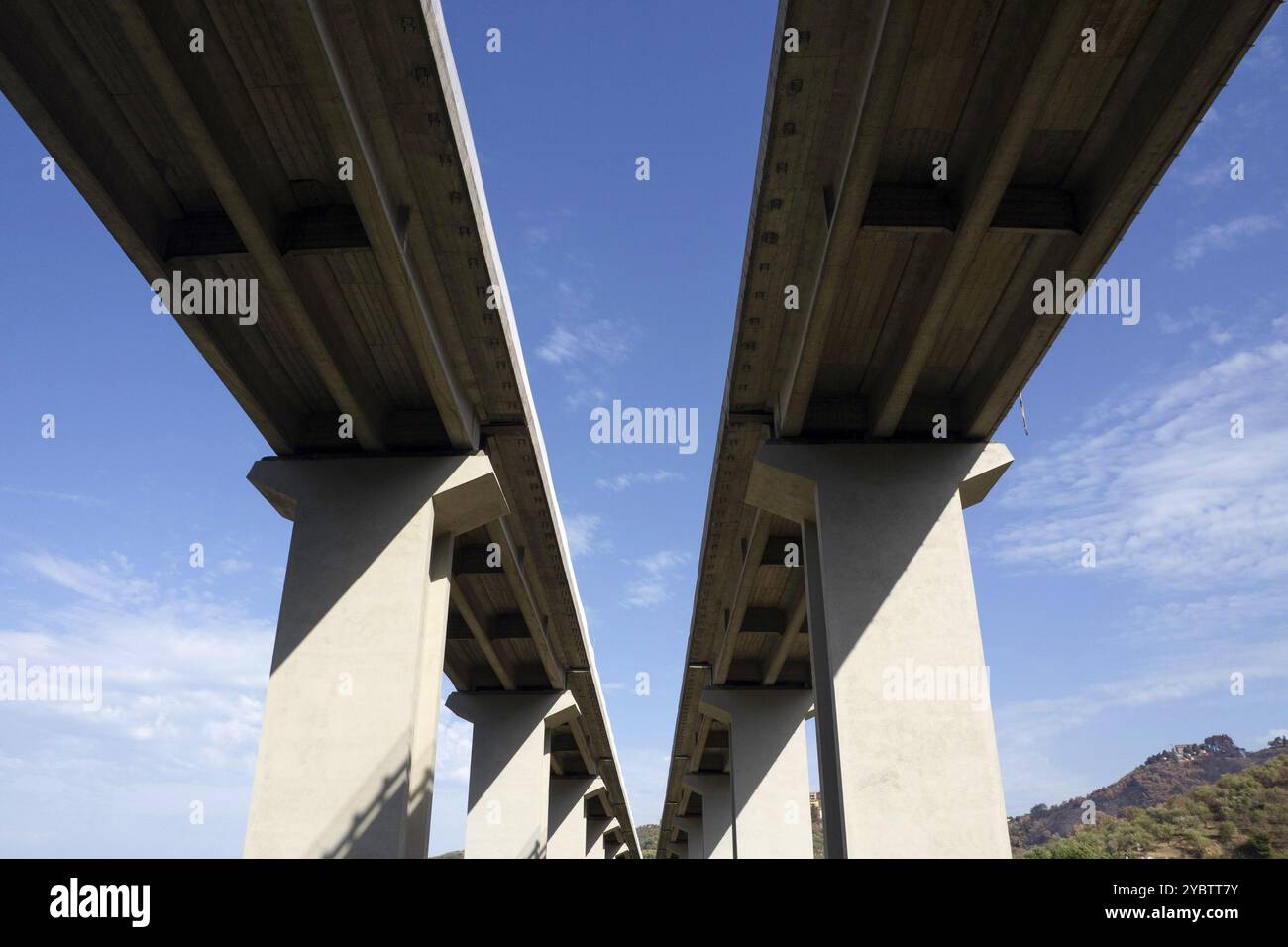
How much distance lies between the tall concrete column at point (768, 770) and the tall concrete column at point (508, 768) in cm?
619

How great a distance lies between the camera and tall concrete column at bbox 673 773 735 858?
131ft

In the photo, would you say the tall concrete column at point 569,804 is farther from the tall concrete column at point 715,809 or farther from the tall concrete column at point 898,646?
the tall concrete column at point 898,646

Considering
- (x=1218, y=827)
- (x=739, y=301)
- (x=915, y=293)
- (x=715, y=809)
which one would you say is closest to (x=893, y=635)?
(x=915, y=293)

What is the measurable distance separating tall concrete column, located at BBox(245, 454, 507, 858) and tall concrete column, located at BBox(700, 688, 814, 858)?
1615cm

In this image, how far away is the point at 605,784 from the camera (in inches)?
1919

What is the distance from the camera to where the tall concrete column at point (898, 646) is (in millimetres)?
12891

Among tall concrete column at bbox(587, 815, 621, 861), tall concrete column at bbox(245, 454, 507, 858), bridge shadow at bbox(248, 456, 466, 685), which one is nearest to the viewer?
tall concrete column at bbox(245, 454, 507, 858)

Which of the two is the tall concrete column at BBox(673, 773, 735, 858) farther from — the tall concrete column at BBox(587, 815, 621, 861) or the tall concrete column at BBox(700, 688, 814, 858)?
the tall concrete column at BBox(587, 815, 621, 861)

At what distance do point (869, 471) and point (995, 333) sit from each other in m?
2.93

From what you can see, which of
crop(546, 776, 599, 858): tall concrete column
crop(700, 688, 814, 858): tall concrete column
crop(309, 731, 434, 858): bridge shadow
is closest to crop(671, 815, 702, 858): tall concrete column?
crop(546, 776, 599, 858): tall concrete column

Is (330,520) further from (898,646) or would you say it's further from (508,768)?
(508,768)

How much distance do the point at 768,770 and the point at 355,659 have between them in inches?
741

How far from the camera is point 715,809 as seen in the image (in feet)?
142
